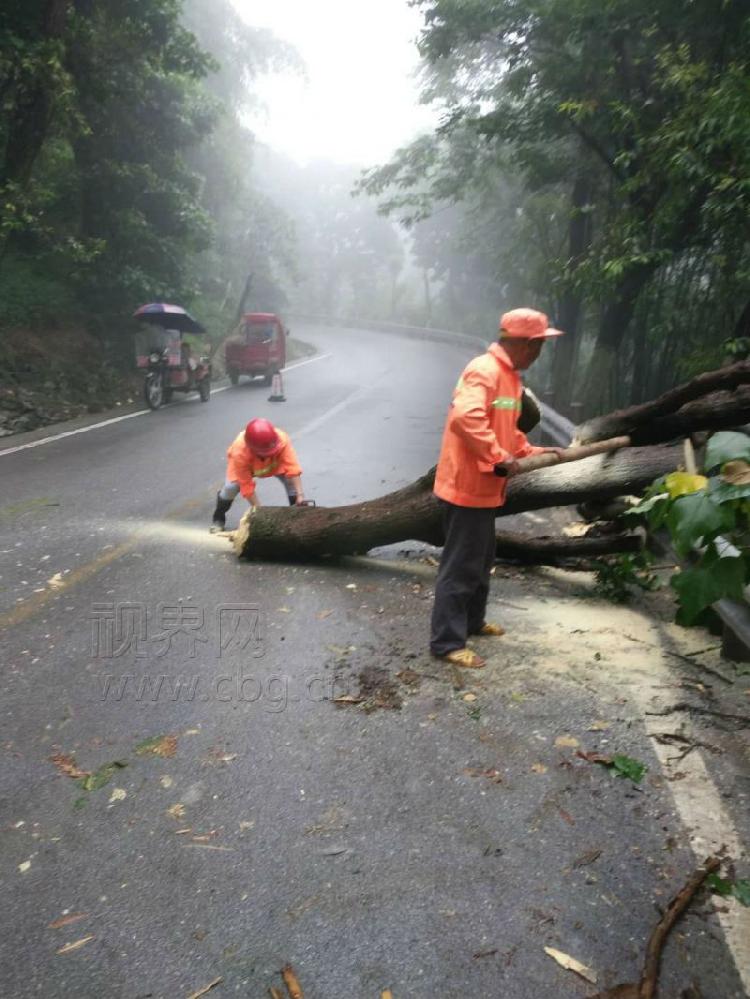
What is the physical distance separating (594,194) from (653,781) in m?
14.0

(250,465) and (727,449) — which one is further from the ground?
(727,449)

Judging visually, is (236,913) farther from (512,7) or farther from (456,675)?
(512,7)

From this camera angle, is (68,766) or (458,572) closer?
(68,766)

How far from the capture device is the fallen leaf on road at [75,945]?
7.07 ft

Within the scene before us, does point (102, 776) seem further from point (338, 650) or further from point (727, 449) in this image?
point (727, 449)

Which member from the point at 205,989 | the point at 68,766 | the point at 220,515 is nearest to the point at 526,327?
the point at 68,766

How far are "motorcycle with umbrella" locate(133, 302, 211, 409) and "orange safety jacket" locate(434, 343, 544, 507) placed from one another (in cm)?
→ 1168

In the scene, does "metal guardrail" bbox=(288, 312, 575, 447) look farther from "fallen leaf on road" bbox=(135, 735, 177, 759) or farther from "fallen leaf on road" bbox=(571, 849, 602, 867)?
"fallen leaf on road" bbox=(571, 849, 602, 867)

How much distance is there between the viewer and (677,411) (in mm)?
4828

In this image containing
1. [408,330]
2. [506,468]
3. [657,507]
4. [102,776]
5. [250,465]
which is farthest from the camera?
[408,330]

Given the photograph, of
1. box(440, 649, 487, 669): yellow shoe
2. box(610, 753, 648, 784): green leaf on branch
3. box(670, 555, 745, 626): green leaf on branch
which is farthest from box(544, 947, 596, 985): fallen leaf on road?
box(440, 649, 487, 669): yellow shoe

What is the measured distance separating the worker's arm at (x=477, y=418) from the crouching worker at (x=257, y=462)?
2613 mm

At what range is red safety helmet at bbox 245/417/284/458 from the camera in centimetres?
601

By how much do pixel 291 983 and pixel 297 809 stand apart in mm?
752
